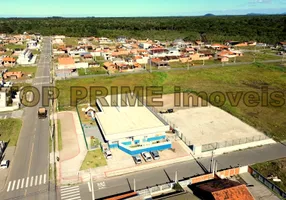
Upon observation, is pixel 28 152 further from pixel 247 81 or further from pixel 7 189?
pixel 247 81

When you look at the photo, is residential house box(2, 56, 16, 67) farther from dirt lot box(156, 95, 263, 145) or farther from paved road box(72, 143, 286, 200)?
paved road box(72, 143, 286, 200)

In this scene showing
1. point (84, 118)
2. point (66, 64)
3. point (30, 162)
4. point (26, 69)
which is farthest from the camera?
point (26, 69)

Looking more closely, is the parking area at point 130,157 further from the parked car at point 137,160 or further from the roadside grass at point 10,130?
the roadside grass at point 10,130

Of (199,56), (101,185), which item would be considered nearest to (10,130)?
(101,185)

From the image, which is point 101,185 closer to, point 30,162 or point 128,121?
point 30,162

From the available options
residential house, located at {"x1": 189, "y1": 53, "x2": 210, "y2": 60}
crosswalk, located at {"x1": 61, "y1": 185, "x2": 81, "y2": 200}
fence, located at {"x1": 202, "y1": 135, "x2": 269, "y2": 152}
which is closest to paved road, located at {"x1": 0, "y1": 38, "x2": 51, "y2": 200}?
crosswalk, located at {"x1": 61, "y1": 185, "x2": 81, "y2": 200}
